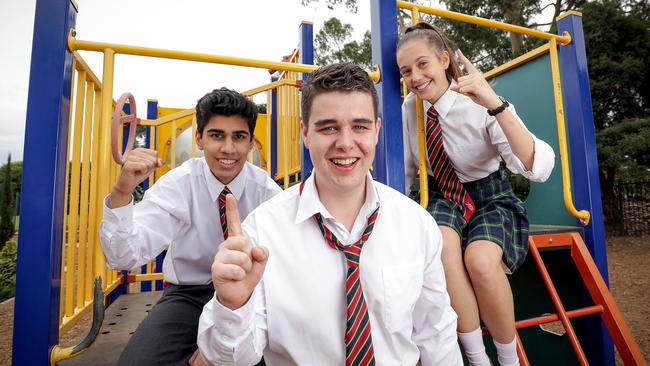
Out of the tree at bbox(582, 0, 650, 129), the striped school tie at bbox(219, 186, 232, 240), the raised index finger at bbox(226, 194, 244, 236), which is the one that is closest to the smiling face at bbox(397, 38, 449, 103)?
the striped school tie at bbox(219, 186, 232, 240)

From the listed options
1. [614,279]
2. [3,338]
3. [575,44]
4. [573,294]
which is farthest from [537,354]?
[3,338]

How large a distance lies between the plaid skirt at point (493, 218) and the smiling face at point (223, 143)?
113 cm

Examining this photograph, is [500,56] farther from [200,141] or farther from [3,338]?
[3,338]

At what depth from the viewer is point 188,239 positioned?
83.4 inches

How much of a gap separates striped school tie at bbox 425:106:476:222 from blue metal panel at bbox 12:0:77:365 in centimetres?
179

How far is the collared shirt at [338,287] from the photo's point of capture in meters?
1.29

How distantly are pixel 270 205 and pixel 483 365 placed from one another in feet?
3.98

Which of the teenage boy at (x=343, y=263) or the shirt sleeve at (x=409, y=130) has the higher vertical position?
the shirt sleeve at (x=409, y=130)

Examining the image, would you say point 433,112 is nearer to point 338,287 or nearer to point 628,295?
point 338,287

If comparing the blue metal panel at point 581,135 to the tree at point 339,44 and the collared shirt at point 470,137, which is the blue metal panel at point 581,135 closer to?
the collared shirt at point 470,137

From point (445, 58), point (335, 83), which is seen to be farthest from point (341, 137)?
point (445, 58)

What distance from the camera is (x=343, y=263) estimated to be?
1.37 metres

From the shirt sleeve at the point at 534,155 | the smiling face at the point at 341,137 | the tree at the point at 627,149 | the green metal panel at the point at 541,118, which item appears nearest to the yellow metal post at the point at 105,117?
the smiling face at the point at 341,137

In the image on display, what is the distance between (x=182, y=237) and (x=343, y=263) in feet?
3.85
